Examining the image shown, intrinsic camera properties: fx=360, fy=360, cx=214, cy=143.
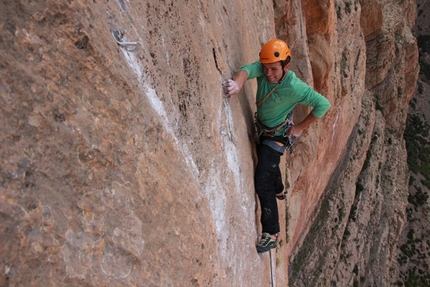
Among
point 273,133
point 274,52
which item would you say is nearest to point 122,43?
point 274,52

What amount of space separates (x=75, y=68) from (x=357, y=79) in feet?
54.6

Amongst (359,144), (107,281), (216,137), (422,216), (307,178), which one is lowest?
(422,216)

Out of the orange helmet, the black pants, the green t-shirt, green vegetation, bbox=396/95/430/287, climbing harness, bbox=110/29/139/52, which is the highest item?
climbing harness, bbox=110/29/139/52

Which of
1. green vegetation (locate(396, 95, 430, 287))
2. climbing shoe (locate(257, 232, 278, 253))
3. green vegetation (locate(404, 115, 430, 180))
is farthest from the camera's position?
green vegetation (locate(404, 115, 430, 180))

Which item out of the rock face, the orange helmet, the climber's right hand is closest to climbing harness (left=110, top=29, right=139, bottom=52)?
the rock face

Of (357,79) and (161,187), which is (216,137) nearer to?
(161,187)

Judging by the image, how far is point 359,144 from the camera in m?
19.0

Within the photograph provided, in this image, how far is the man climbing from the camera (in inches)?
179

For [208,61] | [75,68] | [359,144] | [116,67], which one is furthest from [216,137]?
[359,144]

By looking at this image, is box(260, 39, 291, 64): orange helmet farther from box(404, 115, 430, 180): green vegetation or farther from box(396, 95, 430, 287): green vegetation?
box(404, 115, 430, 180): green vegetation

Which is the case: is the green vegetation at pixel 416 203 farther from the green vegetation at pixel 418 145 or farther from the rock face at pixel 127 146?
the rock face at pixel 127 146

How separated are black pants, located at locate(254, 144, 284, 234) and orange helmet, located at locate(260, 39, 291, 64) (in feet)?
4.74

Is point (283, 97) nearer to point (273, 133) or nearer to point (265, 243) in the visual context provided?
point (273, 133)

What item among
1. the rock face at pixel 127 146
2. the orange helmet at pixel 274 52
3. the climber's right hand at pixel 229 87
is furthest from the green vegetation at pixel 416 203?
the climber's right hand at pixel 229 87
